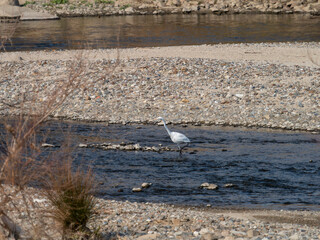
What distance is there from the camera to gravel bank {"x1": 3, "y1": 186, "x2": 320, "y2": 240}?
24.7 ft

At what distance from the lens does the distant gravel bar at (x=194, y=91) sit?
1600 centimetres

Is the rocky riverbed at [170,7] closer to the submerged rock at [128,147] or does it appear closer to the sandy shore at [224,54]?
the sandy shore at [224,54]

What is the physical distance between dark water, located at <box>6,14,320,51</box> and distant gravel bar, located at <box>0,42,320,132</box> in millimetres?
7225

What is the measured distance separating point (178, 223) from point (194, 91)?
10191 mm

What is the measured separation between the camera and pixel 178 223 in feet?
26.7

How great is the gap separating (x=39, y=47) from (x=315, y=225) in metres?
24.5

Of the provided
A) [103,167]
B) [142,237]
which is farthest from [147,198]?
[142,237]

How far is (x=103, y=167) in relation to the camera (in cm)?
1221

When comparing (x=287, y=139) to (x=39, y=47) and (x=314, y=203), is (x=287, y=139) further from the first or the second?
(x=39, y=47)

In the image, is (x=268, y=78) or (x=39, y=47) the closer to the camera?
(x=268, y=78)

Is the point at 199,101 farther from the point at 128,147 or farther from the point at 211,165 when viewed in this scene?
the point at 211,165

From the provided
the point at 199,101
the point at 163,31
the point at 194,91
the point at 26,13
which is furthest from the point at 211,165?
the point at 26,13

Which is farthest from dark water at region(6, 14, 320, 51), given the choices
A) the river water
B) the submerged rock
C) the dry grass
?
the dry grass

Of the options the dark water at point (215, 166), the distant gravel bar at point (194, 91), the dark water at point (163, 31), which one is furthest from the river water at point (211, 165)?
the dark water at point (163, 31)
